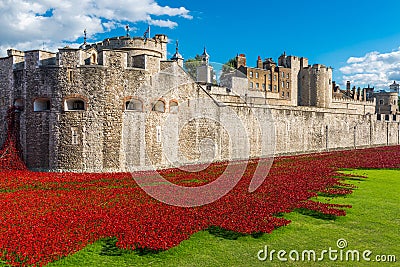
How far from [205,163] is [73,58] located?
11.1 m

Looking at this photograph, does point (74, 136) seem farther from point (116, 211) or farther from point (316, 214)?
point (316, 214)

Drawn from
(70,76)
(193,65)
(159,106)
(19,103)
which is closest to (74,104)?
(70,76)

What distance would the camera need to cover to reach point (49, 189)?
15.9m

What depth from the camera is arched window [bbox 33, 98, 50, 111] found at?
2134cm

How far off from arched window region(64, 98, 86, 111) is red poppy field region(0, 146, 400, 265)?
4.04m

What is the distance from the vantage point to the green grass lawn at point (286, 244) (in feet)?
26.0

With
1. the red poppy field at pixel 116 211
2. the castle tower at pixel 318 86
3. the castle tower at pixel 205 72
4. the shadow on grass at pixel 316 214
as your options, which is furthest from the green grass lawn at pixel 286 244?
the castle tower at pixel 318 86

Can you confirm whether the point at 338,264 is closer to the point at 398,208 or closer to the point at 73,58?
the point at 398,208

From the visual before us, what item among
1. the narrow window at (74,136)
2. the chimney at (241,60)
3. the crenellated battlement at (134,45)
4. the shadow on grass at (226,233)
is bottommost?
the shadow on grass at (226,233)

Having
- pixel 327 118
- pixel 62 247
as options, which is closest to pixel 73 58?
pixel 62 247

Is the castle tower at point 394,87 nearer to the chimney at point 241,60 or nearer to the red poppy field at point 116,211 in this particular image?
the chimney at point 241,60

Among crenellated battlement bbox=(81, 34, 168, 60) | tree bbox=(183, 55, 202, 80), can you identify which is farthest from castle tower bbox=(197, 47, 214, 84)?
crenellated battlement bbox=(81, 34, 168, 60)

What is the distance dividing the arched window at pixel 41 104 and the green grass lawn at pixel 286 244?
1468cm

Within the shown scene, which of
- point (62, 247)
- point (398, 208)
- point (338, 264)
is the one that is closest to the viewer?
point (338, 264)
